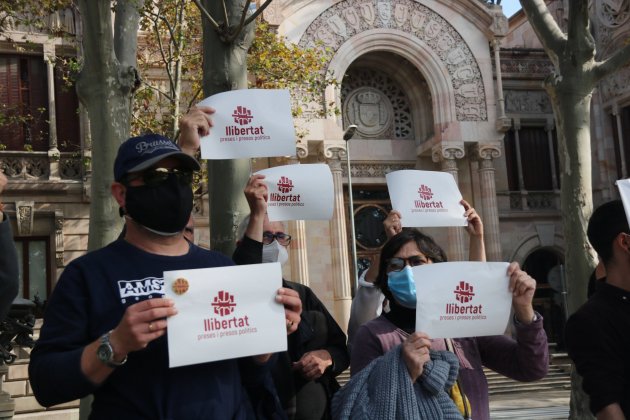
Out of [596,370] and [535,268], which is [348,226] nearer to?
[535,268]

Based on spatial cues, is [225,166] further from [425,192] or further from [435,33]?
[435,33]

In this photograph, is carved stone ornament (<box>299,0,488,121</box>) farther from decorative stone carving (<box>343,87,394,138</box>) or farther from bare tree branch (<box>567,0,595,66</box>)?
bare tree branch (<box>567,0,595,66</box>)

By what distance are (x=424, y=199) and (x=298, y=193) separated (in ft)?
2.67

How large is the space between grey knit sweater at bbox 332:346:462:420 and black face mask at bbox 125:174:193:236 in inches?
42.6

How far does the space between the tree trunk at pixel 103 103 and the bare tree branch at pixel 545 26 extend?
200 inches

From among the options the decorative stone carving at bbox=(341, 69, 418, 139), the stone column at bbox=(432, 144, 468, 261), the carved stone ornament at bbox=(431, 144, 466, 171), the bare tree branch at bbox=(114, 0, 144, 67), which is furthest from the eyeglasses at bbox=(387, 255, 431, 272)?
the decorative stone carving at bbox=(341, 69, 418, 139)

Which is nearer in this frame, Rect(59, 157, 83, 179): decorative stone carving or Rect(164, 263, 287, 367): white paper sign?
Rect(164, 263, 287, 367): white paper sign

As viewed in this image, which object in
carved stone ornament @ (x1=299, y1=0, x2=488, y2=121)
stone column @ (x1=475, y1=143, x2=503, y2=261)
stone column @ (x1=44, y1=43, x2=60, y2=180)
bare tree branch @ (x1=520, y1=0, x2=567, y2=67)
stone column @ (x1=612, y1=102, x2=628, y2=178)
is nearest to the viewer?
bare tree branch @ (x1=520, y1=0, x2=567, y2=67)

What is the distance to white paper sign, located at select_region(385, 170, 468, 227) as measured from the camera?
448 cm

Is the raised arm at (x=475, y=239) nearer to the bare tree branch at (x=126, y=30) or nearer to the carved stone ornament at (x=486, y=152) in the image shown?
the bare tree branch at (x=126, y=30)

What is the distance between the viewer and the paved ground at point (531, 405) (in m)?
14.1

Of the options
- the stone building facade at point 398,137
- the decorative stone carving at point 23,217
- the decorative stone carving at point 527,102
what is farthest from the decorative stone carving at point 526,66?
the decorative stone carving at point 23,217

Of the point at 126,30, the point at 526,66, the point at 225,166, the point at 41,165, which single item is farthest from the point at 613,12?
the point at 225,166

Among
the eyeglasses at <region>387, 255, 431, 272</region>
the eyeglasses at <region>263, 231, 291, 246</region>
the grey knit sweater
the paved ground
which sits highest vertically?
the eyeglasses at <region>263, 231, 291, 246</region>
